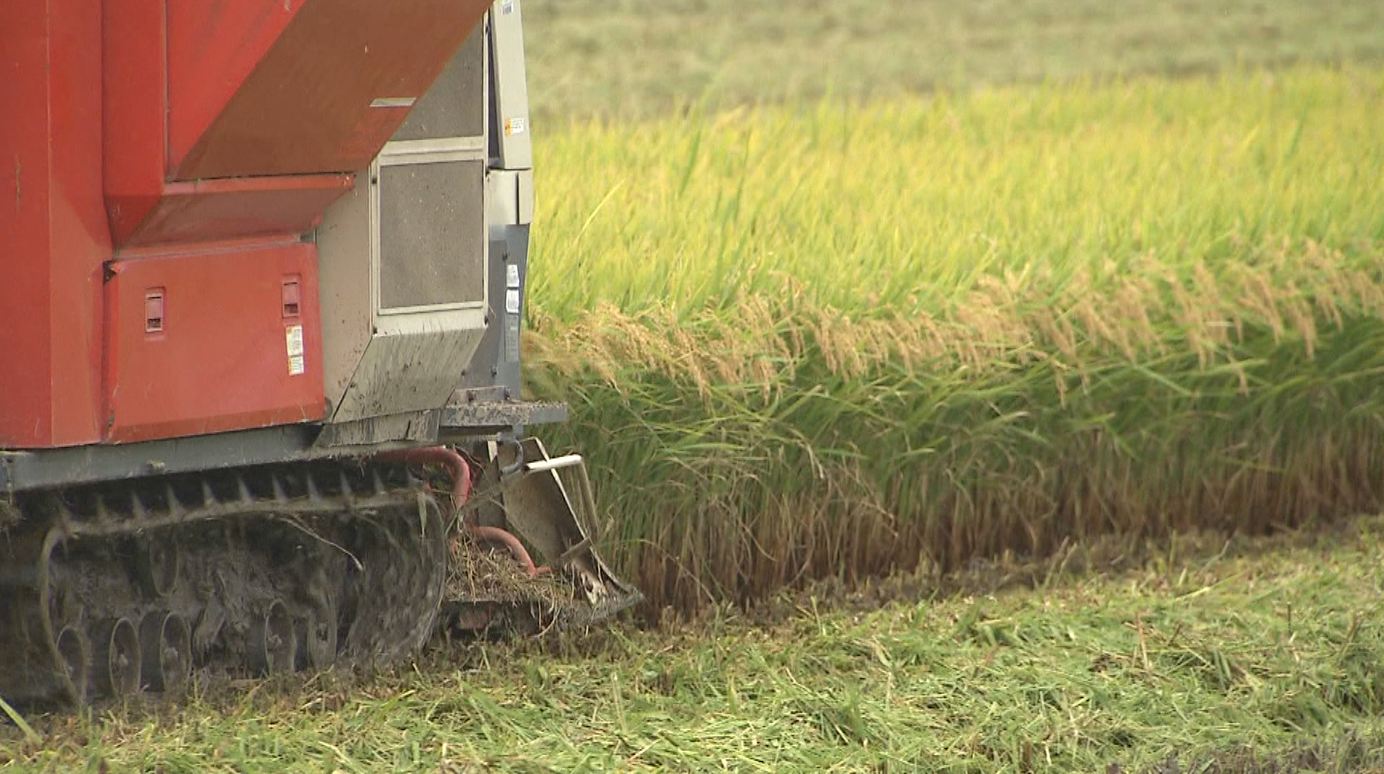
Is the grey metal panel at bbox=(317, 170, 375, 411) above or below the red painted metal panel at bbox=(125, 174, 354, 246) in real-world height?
below

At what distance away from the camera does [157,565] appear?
16.3ft

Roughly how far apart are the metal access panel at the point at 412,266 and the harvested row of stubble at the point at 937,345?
868mm

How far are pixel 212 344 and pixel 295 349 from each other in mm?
234

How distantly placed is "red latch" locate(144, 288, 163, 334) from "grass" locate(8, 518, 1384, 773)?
82cm

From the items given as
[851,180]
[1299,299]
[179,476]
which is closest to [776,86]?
[851,180]

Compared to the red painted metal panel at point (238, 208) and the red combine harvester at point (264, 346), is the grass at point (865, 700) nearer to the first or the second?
the red combine harvester at point (264, 346)

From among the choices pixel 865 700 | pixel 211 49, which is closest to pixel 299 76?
pixel 211 49

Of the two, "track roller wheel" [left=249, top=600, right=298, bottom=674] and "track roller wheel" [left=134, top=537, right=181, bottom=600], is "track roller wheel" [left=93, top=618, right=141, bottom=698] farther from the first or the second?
"track roller wheel" [left=249, top=600, right=298, bottom=674]

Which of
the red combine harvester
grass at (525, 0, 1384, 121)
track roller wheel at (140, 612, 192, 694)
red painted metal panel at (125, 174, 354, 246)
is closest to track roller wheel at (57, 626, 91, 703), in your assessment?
the red combine harvester

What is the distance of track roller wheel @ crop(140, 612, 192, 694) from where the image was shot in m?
4.98

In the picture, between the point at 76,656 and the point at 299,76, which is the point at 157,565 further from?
the point at 299,76

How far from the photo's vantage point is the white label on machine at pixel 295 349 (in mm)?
4746

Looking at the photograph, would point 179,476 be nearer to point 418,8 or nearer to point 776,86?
point 418,8

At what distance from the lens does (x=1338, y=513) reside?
8016 millimetres
